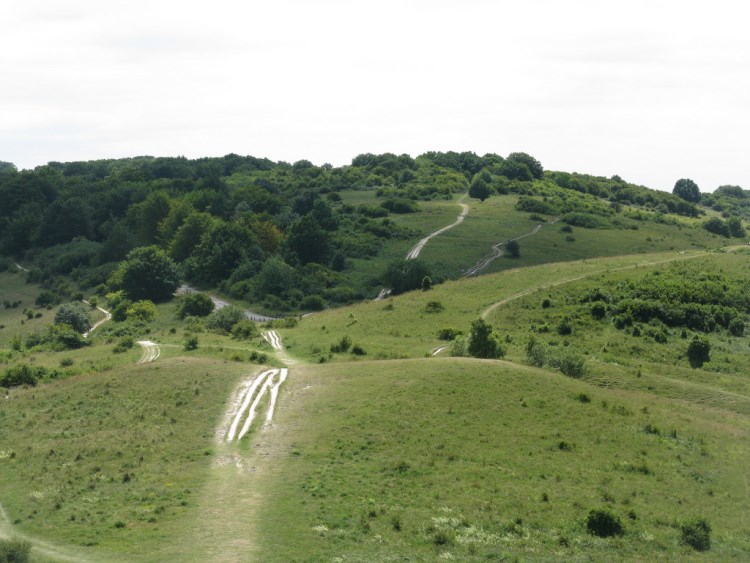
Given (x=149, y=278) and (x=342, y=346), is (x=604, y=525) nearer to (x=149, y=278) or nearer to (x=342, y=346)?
(x=342, y=346)

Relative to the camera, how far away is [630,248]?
132625 mm

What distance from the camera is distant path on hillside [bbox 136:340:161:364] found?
65231 mm

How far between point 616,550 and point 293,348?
42.1 m

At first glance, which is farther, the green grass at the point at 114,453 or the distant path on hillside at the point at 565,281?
the distant path on hillside at the point at 565,281

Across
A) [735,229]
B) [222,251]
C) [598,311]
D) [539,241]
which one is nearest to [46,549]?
[598,311]

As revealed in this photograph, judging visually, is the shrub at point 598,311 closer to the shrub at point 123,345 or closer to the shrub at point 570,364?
the shrub at point 570,364

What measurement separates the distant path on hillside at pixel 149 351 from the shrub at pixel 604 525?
41688 mm

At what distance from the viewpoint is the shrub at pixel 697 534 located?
100 feet

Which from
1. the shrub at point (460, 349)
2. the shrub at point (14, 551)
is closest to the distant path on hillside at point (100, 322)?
A: the shrub at point (460, 349)

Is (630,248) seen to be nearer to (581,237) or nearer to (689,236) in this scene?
(581,237)

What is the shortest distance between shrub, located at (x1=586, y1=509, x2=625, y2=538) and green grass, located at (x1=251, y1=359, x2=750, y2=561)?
16.7 inches

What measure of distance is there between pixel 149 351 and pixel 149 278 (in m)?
49.8

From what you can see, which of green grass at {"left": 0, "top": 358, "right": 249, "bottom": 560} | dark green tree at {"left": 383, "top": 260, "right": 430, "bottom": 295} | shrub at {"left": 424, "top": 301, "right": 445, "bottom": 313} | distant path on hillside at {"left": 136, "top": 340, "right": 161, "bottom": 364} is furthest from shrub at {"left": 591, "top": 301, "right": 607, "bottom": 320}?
distant path on hillside at {"left": 136, "top": 340, "right": 161, "bottom": 364}

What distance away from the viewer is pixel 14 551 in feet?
84.7
